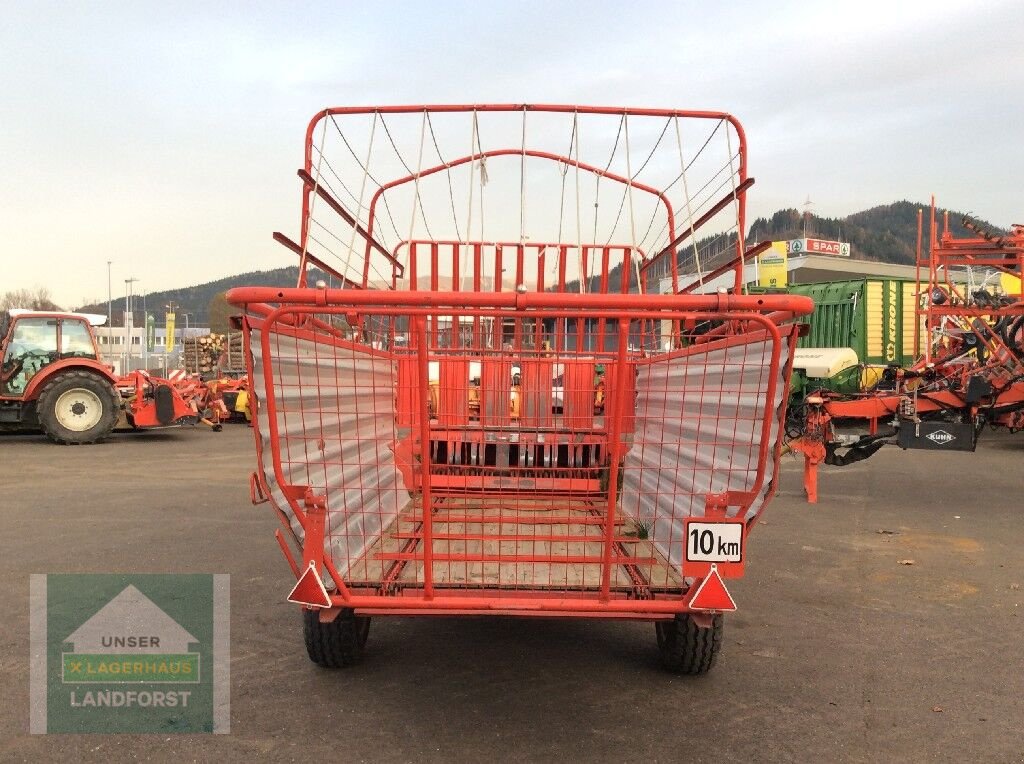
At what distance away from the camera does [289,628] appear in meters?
4.22

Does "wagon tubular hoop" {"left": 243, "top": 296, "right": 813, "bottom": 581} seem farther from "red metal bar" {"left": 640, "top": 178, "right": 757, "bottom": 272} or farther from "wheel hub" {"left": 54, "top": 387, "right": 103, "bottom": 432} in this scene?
"wheel hub" {"left": 54, "top": 387, "right": 103, "bottom": 432}

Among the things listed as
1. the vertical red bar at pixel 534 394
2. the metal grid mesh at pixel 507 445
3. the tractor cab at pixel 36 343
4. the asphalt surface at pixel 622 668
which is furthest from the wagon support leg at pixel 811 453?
the tractor cab at pixel 36 343

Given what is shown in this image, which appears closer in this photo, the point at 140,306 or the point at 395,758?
the point at 395,758

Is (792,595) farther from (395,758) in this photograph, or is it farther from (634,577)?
(395,758)

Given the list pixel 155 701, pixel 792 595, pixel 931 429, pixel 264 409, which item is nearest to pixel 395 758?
pixel 155 701

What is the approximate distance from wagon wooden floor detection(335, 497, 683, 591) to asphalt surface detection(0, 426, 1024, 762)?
499mm

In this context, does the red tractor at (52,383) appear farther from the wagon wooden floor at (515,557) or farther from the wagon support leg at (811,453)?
the wagon support leg at (811,453)

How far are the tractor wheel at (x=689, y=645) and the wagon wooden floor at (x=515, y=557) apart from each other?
0.23 m

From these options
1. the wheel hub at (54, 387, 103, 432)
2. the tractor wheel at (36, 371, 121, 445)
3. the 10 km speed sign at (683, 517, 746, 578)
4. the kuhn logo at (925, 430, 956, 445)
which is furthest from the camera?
the wheel hub at (54, 387, 103, 432)

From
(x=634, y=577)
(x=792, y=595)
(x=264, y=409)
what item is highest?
(x=264, y=409)

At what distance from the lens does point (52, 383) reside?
12539 millimetres

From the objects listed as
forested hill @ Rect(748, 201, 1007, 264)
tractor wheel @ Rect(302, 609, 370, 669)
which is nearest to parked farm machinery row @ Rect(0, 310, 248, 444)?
A: tractor wheel @ Rect(302, 609, 370, 669)

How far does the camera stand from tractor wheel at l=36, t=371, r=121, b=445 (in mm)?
12484

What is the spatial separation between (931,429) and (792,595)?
3.66m
